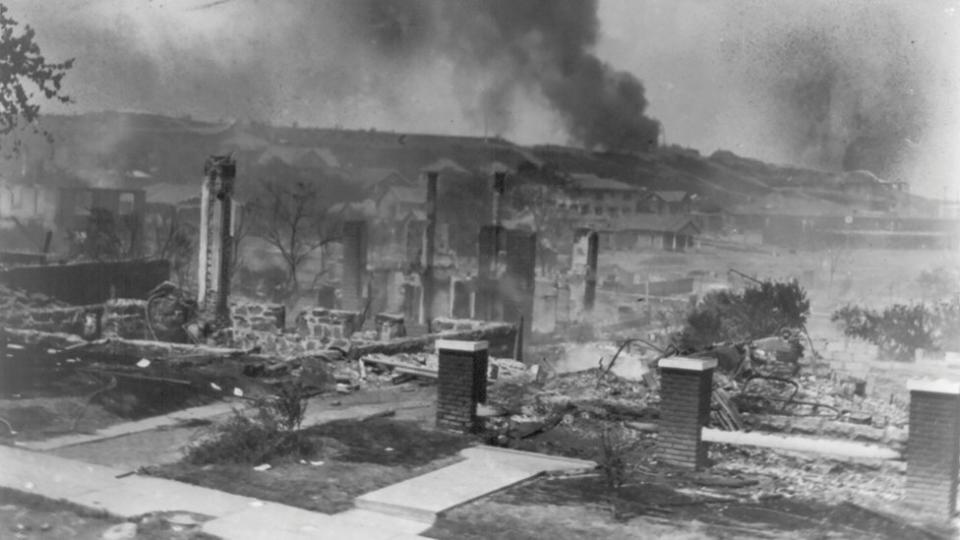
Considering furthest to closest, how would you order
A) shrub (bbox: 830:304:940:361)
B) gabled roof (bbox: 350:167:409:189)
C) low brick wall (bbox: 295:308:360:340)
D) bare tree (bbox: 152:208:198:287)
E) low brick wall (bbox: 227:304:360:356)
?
bare tree (bbox: 152:208:198:287) → low brick wall (bbox: 227:304:360:356) → low brick wall (bbox: 295:308:360:340) → gabled roof (bbox: 350:167:409:189) → shrub (bbox: 830:304:940:361)

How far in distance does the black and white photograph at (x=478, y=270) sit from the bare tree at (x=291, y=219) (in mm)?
43

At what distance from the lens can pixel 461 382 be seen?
467 inches

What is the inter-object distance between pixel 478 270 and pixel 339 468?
386 cm

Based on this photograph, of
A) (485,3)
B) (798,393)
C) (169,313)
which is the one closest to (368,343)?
(169,313)

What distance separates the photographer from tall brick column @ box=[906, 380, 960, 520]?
9188 millimetres

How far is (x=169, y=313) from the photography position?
1638cm

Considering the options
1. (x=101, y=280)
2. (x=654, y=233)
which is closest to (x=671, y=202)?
(x=654, y=233)

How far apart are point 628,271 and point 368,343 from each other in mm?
4176

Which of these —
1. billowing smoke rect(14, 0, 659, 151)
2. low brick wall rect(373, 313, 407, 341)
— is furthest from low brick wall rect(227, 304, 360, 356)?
billowing smoke rect(14, 0, 659, 151)

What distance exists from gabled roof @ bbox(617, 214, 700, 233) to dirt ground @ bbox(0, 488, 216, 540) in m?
5.82

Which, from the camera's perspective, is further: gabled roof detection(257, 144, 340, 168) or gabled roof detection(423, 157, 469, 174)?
gabled roof detection(257, 144, 340, 168)

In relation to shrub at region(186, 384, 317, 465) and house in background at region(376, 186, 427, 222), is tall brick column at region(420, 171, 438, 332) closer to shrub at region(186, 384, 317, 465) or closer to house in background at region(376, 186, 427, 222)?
house in background at region(376, 186, 427, 222)

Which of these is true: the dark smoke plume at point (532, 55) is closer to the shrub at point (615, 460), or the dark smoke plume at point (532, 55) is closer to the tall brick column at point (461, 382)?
the tall brick column at point (461, 382)

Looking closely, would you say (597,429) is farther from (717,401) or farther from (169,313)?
(169,313)
